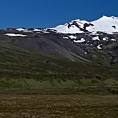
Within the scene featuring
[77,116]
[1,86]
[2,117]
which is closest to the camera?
[2,117]

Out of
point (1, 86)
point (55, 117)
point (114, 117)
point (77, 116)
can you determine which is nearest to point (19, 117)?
point (55, 117)

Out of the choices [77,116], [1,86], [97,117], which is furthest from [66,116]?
[1,86]

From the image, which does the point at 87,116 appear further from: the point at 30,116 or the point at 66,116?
the point at 30,116

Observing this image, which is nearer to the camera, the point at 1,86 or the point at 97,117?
the point at 97,117

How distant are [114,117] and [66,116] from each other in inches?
240

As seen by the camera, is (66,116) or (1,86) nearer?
(66,116)

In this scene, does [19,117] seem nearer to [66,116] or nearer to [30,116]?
[30,116]

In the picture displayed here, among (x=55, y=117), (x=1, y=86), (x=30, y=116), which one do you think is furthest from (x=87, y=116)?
(x=1, y=86)

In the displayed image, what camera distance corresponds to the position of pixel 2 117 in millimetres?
37375

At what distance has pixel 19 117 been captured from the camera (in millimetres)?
37844

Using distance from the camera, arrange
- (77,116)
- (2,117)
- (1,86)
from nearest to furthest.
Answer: (2,117)
(77,116)
(1,86)

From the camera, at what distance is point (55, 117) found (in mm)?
38438

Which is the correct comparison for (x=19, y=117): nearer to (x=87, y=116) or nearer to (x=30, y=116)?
(x=30, y=116)

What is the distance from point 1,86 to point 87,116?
6463 inches
